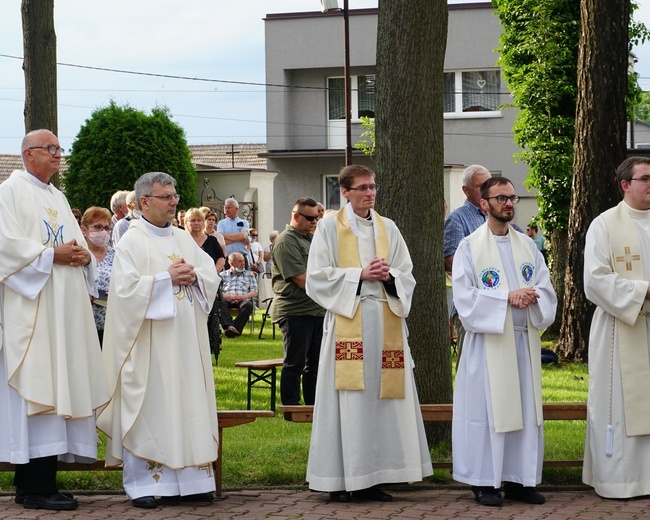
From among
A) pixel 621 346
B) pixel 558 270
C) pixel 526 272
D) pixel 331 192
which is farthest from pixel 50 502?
pixel 331 192

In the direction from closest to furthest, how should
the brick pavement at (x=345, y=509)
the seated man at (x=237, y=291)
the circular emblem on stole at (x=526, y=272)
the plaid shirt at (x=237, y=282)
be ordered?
the brick pavement at (x=345, y=509) → the circular emblem on stole at (x=526, y=272) → the seated man at (x=237, y=291) → the plaid shirt at (x=237, y=282)

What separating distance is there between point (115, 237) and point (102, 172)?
16298mm

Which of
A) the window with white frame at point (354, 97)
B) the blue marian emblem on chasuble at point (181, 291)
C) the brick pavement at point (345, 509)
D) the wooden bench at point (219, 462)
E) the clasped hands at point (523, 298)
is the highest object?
the window with white frame at point (354, 97)

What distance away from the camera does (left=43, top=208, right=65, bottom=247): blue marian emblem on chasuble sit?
812cm

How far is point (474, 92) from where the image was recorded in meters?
36.3

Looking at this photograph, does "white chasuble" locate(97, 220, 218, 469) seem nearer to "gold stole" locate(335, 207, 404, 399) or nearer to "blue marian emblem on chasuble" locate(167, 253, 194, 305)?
A: "blue marian emblem on chasuble" locate(167, 253, 194, 305)

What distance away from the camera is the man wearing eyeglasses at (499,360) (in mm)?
8102

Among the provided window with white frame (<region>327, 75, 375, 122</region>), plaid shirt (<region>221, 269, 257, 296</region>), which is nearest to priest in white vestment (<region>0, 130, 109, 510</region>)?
plaid shirt (<region>221, 269, 257, 296</region>)

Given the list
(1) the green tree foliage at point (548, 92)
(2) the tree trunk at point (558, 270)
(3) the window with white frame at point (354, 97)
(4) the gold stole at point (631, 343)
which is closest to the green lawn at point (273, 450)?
(4) the gold stole at point (631, 343)

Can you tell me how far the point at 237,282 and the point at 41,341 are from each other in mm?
10425

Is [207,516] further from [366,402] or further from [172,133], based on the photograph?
[172,133]

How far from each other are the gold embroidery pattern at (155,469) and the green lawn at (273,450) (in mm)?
810

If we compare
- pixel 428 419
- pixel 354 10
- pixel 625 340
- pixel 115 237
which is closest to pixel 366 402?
pixel 428 419

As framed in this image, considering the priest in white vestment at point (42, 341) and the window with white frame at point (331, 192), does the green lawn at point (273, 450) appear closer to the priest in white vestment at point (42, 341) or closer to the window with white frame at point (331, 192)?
the priest in white vestment at point (42, 341)
